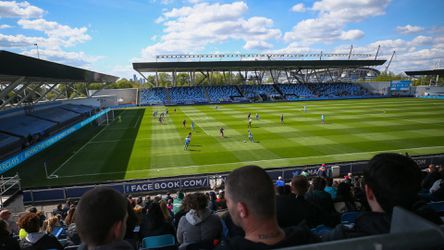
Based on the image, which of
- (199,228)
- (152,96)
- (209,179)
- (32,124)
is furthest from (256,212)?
(152,96)

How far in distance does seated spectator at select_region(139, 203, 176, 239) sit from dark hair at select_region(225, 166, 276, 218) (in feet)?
10.1

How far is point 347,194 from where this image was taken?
6168 mm

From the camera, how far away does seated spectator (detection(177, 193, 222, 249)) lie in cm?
437

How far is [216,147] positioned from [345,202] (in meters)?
18.6

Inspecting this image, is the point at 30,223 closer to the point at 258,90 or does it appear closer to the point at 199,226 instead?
the point at 199,226

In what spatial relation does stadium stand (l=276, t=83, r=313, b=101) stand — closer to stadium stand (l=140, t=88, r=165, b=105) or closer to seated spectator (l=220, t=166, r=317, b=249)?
stadium stand (l=140, t=88, r=165, b=105)

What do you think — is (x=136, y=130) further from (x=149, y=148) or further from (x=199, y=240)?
(x=199, y=240)

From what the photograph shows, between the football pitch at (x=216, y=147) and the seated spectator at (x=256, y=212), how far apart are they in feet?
54.9

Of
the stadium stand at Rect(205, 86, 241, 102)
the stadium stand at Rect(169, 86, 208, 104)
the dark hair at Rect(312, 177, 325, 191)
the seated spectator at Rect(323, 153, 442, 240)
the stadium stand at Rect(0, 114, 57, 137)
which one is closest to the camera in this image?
the seated spectator at Rect(323, 153, 442, 240)

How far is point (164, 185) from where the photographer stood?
49.9 ft

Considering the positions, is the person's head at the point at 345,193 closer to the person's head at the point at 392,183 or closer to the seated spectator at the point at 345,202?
the seated spectator at the point at 345,202

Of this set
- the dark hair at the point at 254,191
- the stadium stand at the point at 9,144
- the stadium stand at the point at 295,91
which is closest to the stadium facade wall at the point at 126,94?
the stadium stand at the point at 295,91

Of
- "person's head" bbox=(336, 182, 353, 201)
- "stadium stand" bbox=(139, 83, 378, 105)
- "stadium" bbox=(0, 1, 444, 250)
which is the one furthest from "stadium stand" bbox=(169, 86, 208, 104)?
"person's head" bbox=(336, 182, 353, 201)

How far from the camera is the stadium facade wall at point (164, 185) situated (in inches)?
564
